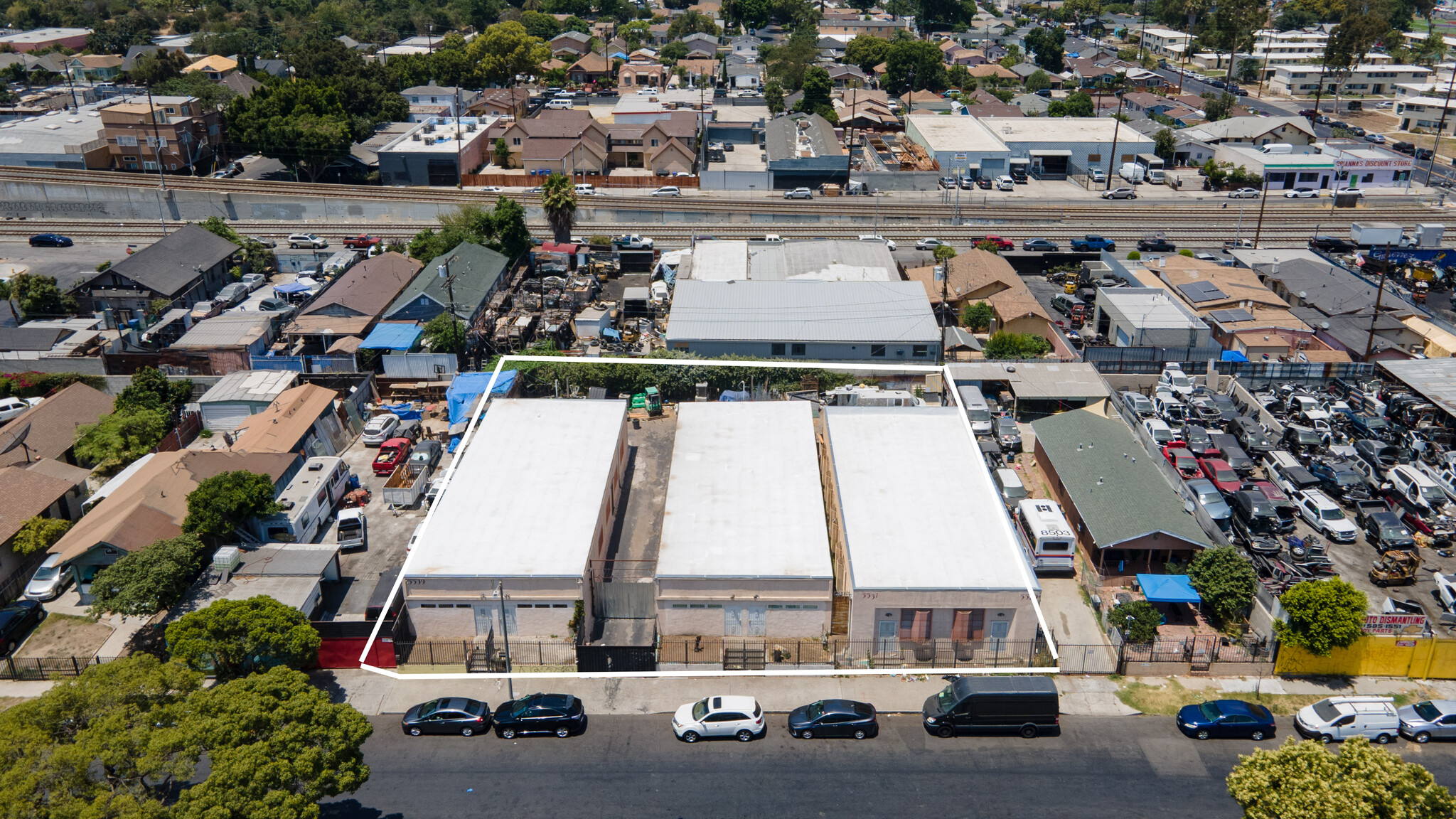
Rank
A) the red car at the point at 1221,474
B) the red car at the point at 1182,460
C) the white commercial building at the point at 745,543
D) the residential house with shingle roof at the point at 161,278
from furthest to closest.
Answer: the residential house with shingle roof at the point at 161,278, the red car at the point at 1182,460, the red car at the point at 1221,474, the white commercial building at the point at 745,543

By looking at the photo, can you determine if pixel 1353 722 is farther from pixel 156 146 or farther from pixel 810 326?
pixel 156 146

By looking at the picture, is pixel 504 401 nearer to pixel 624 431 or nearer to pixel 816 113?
pixel 624 431

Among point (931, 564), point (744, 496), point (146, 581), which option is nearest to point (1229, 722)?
point (931, 564)

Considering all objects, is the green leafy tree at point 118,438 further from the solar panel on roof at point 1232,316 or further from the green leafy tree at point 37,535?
the solar panel on roof at point 1232,316

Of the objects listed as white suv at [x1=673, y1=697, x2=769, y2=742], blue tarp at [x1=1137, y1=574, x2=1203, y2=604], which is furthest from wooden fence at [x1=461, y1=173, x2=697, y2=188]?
white suv at [x1=673, y1=697, x2=769, y2=742]

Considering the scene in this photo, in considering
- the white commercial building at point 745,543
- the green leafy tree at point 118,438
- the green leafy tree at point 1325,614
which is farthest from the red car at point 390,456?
the green leafy tree at point 1325,614
